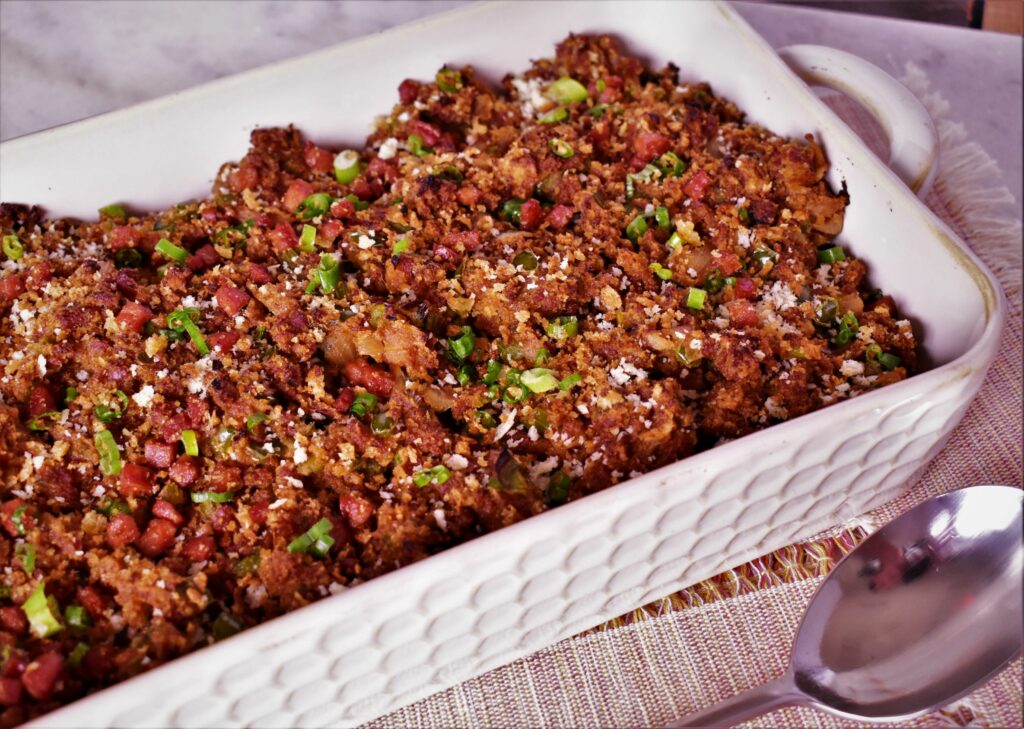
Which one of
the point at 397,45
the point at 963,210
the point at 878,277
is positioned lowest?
the point at 963,210

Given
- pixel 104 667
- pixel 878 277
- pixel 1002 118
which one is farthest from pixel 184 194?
pixel 1002 118

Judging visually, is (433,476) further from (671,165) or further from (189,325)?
(671,165)

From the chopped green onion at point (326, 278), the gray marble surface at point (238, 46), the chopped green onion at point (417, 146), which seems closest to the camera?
the chopped green onion at point (326, 278)

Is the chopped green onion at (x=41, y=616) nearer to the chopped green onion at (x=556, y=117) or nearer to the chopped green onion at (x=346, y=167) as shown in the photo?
the chopped green onion at (x=346, y=167)

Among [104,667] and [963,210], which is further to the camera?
[963,210]

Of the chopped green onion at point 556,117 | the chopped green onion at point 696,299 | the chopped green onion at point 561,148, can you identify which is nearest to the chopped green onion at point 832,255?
the chopped green onion at point 696,299

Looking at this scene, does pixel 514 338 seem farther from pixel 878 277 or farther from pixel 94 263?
pixel 94 263
